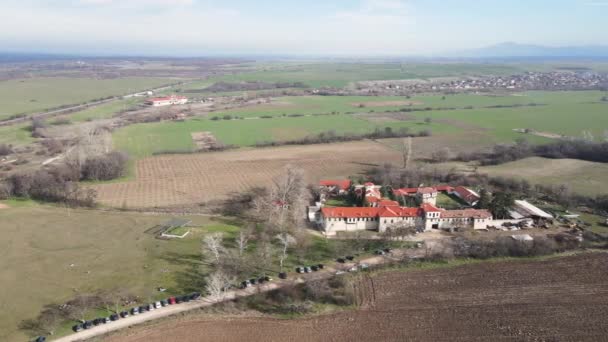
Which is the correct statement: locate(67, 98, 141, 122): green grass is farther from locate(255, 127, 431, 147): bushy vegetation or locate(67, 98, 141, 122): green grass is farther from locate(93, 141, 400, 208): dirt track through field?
locate(255, 127, 431, 147): bushy vegetation

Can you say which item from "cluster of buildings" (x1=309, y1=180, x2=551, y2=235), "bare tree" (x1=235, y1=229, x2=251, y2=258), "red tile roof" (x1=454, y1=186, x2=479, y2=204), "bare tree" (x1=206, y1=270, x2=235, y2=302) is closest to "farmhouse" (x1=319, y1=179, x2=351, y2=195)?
"cluster of buildings" (x1=309, y1=180, x2=551, y2=235)

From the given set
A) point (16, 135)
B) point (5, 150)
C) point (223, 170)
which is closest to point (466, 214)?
point (223, 170)

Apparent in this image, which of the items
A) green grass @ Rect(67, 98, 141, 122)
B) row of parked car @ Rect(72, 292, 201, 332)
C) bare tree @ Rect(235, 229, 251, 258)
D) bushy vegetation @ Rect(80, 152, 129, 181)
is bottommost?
row of parked car @ Rect(72, 292, 201, 332)

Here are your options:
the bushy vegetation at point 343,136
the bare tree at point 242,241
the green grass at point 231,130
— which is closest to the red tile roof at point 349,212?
the bare tree at point 242,241

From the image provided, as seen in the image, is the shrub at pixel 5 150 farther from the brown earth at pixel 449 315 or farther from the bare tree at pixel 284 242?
the brown earth at pixel 449 315

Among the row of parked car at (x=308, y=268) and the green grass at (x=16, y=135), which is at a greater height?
the green grass at (x=16, y=135)

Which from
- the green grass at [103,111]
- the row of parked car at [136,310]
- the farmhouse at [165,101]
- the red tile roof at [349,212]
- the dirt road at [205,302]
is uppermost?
the farmhouse at [165,101]
